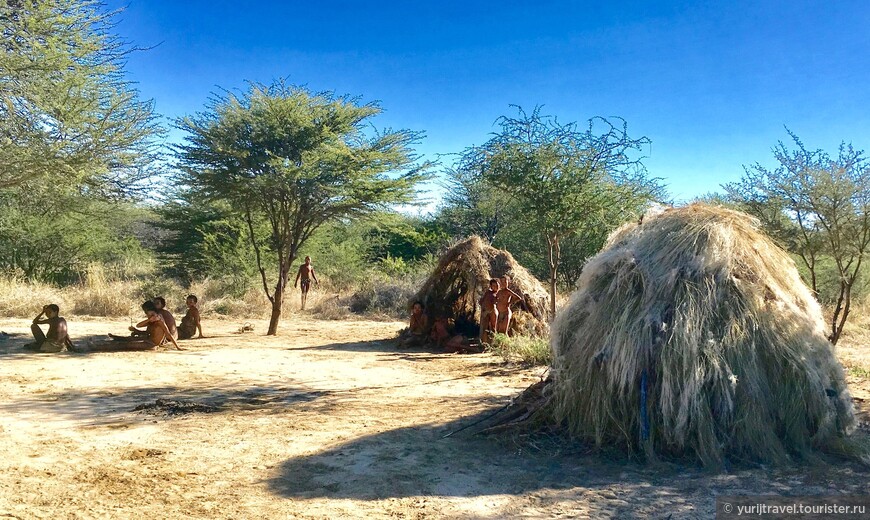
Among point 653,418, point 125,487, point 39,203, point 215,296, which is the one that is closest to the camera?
point 125,487

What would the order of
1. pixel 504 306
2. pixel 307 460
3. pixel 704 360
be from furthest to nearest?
pixel 504 306
pixel 307 460
pixel 704 360

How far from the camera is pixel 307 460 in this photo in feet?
17.2

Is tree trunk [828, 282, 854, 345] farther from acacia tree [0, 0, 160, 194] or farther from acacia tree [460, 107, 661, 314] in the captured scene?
acacia tree [0, 0, 160, 194]

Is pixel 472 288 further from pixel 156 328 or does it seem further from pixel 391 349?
pixel 156 328

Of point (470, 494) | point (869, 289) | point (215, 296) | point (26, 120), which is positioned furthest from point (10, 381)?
point (869, 289)

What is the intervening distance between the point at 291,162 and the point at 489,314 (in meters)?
5.84

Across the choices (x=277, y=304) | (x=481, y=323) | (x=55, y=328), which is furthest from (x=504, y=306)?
(x=55, y=328)

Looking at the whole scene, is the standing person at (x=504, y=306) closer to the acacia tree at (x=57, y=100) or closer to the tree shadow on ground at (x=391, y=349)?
the tree shadow on ground at (x=391, y=349)

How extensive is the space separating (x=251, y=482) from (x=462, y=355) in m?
7.09

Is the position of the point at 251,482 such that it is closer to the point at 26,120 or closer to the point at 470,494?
the point at 470,494

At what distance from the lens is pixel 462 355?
11555mm

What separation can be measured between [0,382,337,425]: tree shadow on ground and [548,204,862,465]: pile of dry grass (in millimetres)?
3180

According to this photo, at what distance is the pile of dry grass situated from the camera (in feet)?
16.3

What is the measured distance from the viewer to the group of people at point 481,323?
1161cm
